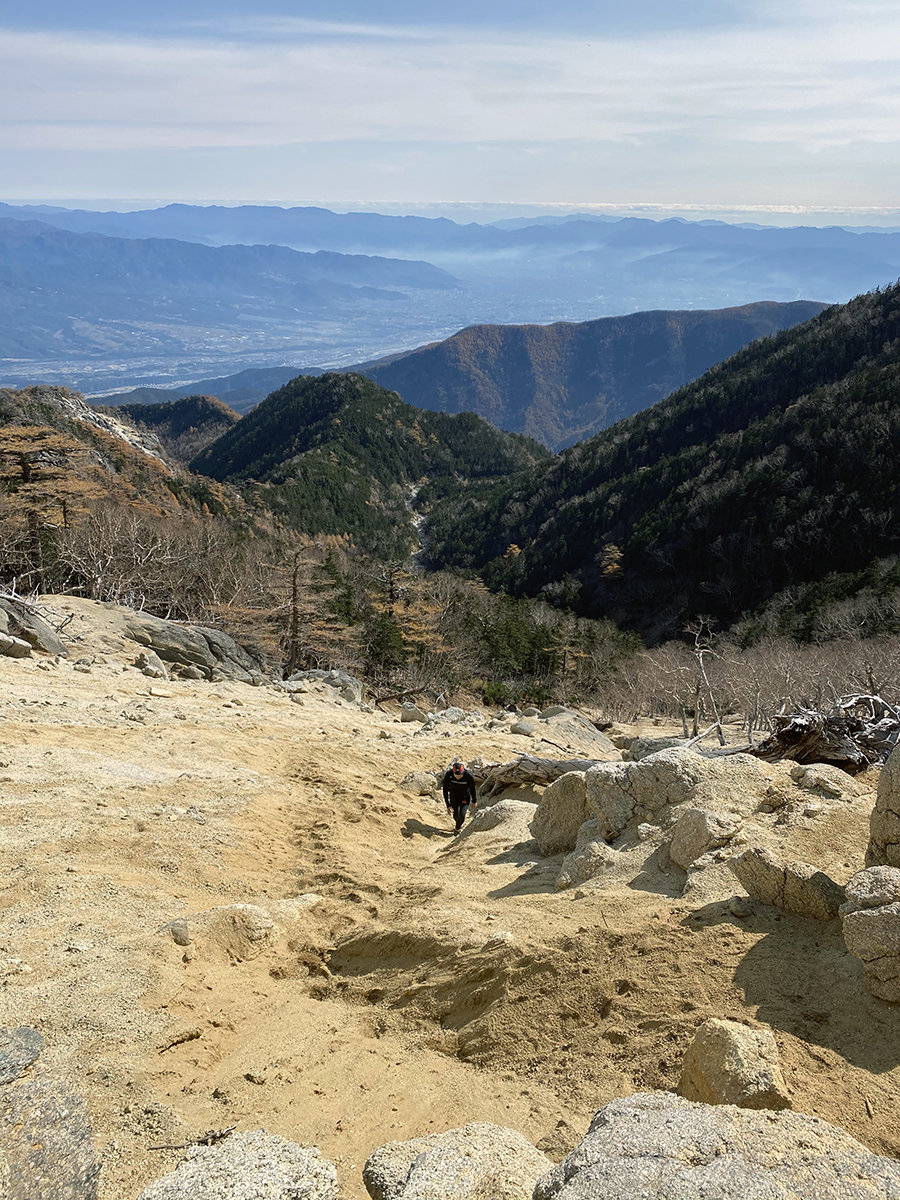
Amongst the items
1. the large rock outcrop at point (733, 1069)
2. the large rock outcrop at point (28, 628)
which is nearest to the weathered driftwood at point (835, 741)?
the large rock outcrop at point (733, 1069)

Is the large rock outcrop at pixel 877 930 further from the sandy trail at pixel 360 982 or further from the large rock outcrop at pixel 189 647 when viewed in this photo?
the large rock outcrop at pixel 189 647

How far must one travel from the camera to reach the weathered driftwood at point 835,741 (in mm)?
8305

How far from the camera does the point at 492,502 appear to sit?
350ft

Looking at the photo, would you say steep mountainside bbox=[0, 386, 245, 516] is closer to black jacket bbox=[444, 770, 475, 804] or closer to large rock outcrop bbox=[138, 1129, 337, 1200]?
black jacket bbox=[444, 770, 475, 804]

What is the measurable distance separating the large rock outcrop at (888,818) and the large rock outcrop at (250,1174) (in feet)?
14.1

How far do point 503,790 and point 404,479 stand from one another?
394 ft

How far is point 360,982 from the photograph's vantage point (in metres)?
5.79

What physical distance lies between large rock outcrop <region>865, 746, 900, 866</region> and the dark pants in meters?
5.73

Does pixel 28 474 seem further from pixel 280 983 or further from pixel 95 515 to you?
pixel 280 983

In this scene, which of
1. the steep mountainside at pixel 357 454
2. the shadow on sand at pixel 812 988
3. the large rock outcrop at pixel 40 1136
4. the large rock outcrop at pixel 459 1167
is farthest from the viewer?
the steep mountainside at pixel 357 454

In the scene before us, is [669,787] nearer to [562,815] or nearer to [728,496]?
[562,815]

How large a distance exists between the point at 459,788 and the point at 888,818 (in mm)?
5902

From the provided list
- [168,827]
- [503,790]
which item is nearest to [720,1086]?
[168,827]

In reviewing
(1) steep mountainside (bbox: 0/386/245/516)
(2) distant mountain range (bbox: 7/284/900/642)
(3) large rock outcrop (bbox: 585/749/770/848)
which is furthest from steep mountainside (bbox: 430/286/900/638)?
(3) large rock outcrop (bbox: 585/749/770/848)
